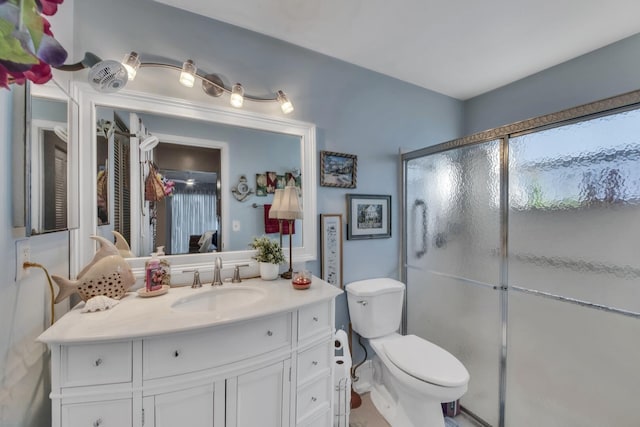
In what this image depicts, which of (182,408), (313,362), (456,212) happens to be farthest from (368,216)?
(182,408)

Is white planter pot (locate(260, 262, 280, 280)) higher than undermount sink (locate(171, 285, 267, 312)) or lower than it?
higher

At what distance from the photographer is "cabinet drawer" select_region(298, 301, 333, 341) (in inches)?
45.0

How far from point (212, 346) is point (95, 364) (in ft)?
1.15

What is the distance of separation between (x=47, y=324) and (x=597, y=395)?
8.09ft

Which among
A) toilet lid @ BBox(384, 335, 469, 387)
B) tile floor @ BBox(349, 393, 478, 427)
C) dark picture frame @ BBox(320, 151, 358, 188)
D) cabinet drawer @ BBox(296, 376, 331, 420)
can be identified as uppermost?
dark picture frame @ BBox(320, 151, 358, 188)

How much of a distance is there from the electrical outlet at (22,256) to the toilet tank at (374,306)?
1.56 m

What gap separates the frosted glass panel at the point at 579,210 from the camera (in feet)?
3.66

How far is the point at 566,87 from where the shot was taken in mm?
1819

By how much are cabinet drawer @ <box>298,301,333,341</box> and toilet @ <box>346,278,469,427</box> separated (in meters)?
0.51

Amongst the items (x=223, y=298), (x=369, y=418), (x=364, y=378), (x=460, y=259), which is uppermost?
(x=460, y=259)

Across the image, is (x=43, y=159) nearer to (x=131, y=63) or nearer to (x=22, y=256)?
(x=22, y=256)

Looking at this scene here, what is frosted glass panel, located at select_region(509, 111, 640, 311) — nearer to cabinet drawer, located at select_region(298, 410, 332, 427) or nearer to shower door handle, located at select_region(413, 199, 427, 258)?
shower door handle, located at select_region(413, 199, 427, 258)

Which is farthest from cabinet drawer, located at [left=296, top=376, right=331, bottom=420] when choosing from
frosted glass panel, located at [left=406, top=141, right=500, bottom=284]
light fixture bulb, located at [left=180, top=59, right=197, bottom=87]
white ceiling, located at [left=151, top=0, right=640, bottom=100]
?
white ceiling, located at [left=151, top=0, right=640, bottom=100]

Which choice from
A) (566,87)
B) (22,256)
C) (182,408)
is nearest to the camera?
(22,256)
